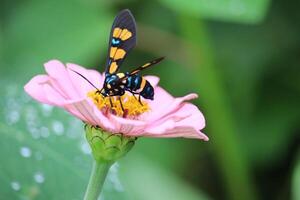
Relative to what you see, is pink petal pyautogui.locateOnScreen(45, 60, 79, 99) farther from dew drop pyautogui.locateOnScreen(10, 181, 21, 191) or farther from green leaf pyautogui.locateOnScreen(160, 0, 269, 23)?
green leaf pyautogui.locateOnScreen(160, 0, 269, 23)

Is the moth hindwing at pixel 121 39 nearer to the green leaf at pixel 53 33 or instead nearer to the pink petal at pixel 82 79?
the pink petal at pixel 82 79

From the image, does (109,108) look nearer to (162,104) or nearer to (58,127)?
(162,104)

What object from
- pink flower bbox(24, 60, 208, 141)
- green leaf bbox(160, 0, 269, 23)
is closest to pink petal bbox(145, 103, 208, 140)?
pink flower bbox(24, 60, 208, 141)

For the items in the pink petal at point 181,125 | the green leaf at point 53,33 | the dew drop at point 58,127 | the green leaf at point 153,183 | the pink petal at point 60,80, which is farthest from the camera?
the green leaf at point 53,33

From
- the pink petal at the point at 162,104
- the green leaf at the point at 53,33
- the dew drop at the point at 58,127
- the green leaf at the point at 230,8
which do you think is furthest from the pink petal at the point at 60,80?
the green leaf at the point at 53,33

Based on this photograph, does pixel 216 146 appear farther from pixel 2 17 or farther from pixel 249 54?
pixel 2 17

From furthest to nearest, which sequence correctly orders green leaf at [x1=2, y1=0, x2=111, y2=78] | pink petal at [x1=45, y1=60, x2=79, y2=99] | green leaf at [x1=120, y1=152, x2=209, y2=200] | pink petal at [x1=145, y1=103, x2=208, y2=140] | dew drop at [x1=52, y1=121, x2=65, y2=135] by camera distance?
green leaf at [x1=2, y1=0, x2=111, y2=78]
green leaf at [x1=120, y1=152, x2=209, y2=200]
dew drop at [x1=52, y1=121, x2=65, y2=135]
pink petal at [x1=45, y1=60, x2=79, y2=99]
pink petal at [x1=145, y1=103, x2=208, y2=140]
